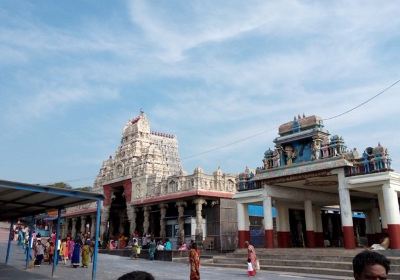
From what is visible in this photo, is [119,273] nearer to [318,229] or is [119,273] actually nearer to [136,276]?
[136,276]

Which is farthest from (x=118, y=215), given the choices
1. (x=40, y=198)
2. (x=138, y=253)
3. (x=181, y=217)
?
(x=40, y=198)

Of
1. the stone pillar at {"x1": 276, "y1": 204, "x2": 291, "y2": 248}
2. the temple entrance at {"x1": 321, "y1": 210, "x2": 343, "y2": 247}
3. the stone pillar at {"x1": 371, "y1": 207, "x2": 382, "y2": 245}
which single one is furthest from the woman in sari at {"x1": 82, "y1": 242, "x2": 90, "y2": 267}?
the temple entrance at {"x1": 321, "y1": 210, "x2": 343, "y2": 247}

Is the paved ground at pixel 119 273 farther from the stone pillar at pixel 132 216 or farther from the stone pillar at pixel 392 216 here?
the stone pillar at pixel 132 216

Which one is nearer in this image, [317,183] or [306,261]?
[306,261]

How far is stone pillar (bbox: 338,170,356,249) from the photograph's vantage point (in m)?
19.0

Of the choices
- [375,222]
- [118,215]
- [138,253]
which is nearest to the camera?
[138,253]

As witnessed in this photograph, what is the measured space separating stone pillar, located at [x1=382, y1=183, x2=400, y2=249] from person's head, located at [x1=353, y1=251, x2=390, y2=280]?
16907mm

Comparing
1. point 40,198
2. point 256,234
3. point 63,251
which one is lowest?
point 63,251

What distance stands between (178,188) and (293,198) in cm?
1128

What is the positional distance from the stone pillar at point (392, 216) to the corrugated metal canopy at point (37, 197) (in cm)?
1292

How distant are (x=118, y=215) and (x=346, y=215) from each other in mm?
29417

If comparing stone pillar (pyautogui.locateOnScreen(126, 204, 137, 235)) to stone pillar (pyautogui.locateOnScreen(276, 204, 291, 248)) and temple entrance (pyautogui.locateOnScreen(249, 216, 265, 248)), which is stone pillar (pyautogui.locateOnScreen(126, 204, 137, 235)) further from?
stone pillar (pyautogui.locateOnScreen(276, 204, 291, 248))

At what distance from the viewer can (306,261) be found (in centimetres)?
1830

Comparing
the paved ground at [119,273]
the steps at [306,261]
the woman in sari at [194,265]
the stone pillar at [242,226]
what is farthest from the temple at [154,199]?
the woman in sari at [194,265]
